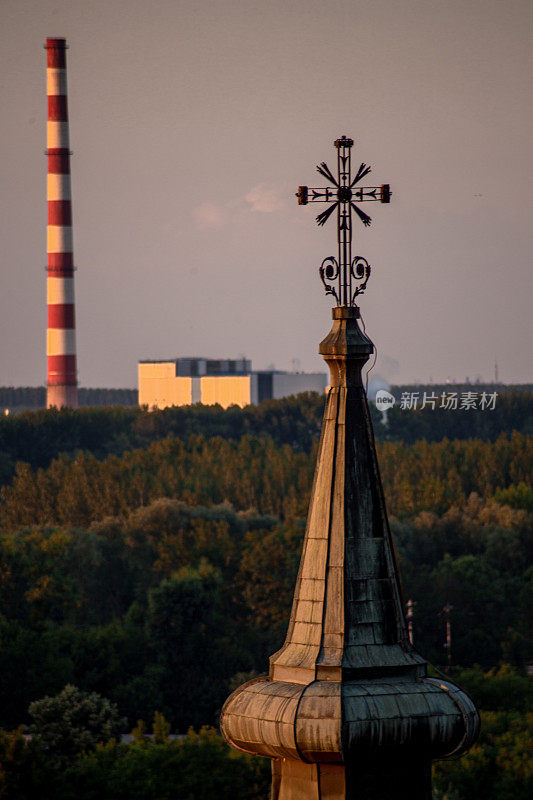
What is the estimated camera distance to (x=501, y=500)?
15275 centimetres

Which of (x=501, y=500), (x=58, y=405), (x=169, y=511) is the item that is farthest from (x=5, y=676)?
(x=58, y=405)

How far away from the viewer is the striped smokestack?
536 ft

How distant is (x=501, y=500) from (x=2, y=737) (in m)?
84.3

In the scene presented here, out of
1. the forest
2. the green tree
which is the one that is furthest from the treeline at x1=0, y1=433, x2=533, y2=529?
the green tree

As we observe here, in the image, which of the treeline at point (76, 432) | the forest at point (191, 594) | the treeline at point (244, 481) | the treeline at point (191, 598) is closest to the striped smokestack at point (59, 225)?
the treeline at point (244, 481)

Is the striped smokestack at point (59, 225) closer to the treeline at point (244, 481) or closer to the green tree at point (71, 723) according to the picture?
the treeline at point (244, 481)

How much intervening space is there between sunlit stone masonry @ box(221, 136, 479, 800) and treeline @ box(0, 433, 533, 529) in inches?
5309

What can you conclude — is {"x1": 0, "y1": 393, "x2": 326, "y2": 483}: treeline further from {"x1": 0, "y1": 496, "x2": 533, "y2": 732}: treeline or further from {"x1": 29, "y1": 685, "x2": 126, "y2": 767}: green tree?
{"x1": 29, "y1": 685, "x2": 126, "y2": 767}: green tree

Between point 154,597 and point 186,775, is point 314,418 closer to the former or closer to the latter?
point 154,597

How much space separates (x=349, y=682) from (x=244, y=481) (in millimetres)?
153624

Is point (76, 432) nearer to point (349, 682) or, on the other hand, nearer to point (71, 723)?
point (71, 723)

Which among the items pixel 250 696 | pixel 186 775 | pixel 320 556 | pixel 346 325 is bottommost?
pixel 186 775

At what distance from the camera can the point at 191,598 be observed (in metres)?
116

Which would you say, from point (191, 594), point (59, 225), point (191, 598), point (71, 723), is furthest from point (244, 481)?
point (71, 723)
